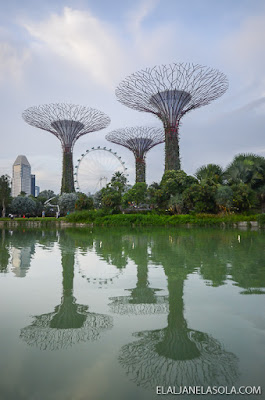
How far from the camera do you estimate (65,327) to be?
12.9 feet

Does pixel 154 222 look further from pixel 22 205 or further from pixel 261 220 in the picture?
pixel 22 205

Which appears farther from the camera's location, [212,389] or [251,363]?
[251,363]

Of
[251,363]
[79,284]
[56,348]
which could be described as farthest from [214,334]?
[79,284]

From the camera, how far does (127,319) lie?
4.17 metres

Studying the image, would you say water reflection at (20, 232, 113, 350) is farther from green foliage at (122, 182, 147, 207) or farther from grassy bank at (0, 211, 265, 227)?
green foliage at (122, 182, 147, 207)

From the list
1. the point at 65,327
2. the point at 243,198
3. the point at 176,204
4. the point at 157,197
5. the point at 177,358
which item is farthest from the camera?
the point at 157,197

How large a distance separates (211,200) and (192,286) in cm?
3004

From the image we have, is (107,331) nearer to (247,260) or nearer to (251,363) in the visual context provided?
(251,363)

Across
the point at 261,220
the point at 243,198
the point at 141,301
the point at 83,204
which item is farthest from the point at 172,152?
the point at 141,301

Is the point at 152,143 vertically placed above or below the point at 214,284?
above

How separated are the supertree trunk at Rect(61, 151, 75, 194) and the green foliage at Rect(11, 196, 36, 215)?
6338 millimetres

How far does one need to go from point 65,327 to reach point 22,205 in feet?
180

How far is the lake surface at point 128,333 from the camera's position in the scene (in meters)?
2.68

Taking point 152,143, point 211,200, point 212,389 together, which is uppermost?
point 152,143
